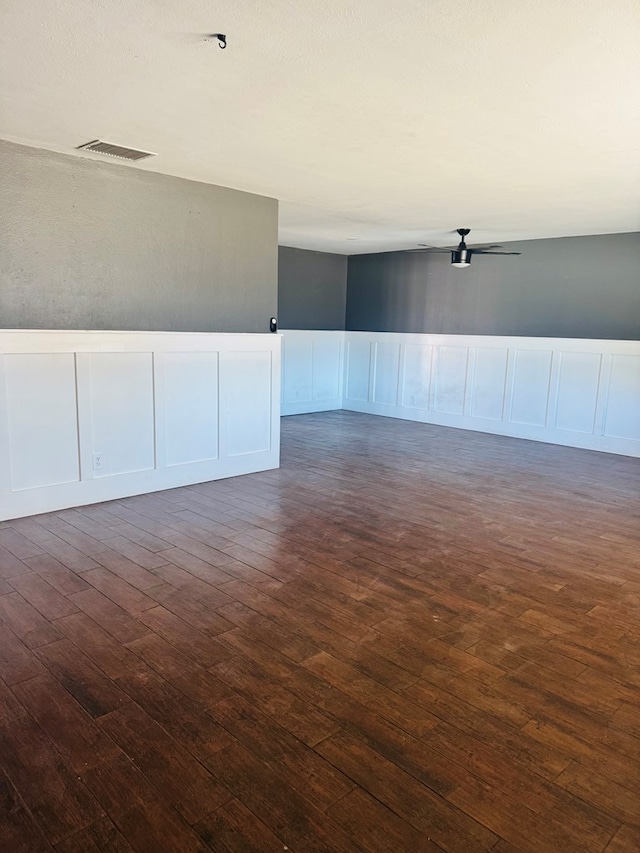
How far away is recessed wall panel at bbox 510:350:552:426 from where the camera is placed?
700 centimetres

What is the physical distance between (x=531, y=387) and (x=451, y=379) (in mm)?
1167

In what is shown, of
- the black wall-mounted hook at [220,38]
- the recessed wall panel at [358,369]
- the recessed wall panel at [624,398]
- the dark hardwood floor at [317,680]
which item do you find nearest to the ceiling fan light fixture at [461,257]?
the recessed wall panel at [624,398]

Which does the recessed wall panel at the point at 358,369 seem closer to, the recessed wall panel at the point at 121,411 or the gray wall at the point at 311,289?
the gray wall at the point at 311,289

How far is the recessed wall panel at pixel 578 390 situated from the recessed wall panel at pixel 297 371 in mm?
3605

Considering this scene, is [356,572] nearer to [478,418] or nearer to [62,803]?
[62,803]

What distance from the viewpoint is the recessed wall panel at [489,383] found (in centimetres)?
742

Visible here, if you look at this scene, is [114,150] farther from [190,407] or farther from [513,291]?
[513,291]

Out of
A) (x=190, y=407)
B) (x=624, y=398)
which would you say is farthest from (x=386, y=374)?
(x=190, y=407)

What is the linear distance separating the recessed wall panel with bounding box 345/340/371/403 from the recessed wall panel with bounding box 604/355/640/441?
361 cm

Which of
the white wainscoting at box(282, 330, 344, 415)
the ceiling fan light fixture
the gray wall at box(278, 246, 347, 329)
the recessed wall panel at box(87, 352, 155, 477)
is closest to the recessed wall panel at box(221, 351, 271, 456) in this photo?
the recessed wall panel at box(87, 352, 155, 477)

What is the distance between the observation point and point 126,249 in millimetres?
4211

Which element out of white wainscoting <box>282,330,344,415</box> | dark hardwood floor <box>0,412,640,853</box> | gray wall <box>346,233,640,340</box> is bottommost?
dark hardwood floor <box>0,412,640,853</box>

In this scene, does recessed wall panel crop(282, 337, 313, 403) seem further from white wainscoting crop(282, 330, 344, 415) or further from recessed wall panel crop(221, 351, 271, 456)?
recessed wall panel crop(221, 351, 271, 456)

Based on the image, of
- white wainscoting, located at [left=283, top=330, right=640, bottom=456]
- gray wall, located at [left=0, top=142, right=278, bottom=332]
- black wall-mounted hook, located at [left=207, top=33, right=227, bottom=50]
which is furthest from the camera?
white wainscoting, located at [left=283, top=330, right=640, bottom=456]
